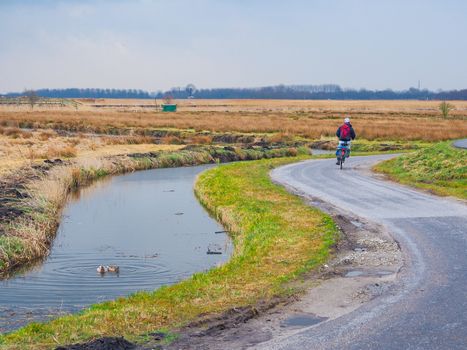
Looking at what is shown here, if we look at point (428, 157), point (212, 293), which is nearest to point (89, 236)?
point (212, 293)

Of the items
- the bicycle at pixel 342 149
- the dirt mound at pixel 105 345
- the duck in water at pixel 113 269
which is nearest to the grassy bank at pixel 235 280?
the dirt mound at pixel 105 345

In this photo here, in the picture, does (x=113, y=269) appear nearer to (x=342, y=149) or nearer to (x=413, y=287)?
(x=413, y=287)

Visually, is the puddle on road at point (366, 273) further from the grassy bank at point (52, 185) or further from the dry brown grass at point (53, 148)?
the dry brown grass at point (53, 148)

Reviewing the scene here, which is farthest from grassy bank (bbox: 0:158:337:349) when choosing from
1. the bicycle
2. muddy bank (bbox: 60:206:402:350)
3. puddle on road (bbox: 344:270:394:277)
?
the bicycle

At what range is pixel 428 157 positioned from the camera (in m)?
28.2

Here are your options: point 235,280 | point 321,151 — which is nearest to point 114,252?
point 235,280

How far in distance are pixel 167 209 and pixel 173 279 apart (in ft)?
32.5

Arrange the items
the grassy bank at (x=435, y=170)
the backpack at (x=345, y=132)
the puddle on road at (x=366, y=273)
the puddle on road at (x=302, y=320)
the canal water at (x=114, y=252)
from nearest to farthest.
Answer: the puddle on road at (x=302, y=320) < the puddle on road at (x=366, y=273) < the canal water at (x=114, y=252) < the grassy bank at (x=435, y=170) < the backpack at (x=345, y=132)

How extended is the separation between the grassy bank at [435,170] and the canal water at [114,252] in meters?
7.53

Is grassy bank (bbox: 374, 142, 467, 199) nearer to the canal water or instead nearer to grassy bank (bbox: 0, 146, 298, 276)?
the canal water

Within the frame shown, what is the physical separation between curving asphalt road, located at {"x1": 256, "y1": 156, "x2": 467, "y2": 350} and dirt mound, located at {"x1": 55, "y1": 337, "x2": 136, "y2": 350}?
60.2 inches

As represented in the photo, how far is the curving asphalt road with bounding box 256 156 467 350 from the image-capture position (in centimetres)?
784

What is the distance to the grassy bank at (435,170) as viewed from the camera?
22.5m

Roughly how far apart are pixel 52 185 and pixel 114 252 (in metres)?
9.45
